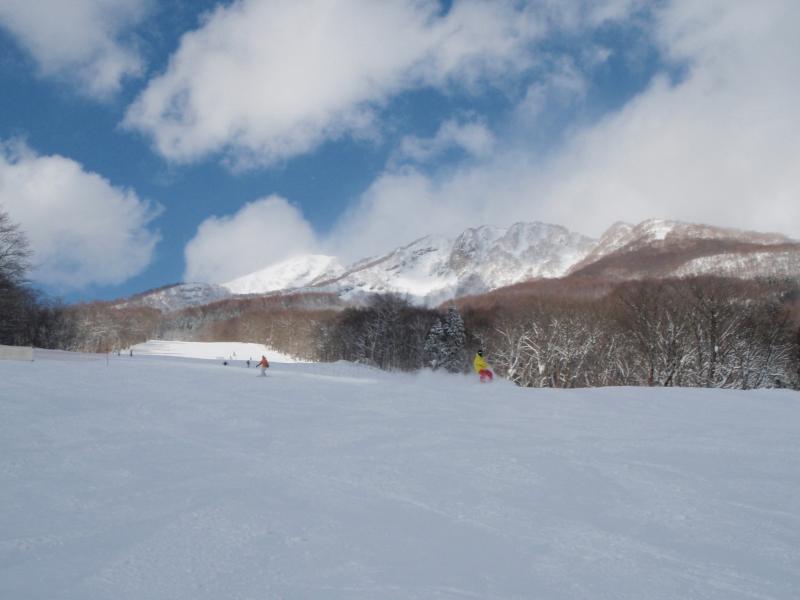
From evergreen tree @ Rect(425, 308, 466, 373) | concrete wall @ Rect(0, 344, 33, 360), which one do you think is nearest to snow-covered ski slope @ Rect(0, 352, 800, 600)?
concrete wall @ Rect(0, 344, 33, 360)

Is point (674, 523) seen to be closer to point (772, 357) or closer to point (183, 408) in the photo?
point (183, 408)

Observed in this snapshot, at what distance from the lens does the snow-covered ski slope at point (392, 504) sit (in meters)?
4.44

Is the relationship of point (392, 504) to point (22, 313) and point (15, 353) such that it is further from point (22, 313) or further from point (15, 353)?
point (22, 313)

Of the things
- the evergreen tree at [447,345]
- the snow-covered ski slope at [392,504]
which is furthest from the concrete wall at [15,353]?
the evergreen tree at [447,345]

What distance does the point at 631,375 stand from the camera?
144 feet

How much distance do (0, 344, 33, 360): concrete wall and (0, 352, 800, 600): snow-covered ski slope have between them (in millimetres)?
13404

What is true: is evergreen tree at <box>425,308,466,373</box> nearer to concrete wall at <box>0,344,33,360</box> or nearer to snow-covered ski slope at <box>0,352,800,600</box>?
concrete wall at <box>0,344,33,360</box>

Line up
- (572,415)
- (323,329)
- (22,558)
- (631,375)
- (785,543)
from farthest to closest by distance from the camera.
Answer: (323,329)
(631,375)
(572,415)
(785,543)
(22,558)

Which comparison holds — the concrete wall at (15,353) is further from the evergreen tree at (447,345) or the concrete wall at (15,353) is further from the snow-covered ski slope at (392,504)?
the evergreen tree at (447,345)

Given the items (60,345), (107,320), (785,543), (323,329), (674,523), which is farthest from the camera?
(107,320)

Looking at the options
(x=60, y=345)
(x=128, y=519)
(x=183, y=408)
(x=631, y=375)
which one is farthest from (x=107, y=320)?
(x=128, y=519)

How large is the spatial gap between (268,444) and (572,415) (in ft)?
24.2

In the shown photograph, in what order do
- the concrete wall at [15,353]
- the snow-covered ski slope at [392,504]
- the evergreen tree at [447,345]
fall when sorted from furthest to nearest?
1. the evergreen tree at [447,345]
2. the concrete wall at [15,353]
3. the snow-covered ski slope at [392,504]

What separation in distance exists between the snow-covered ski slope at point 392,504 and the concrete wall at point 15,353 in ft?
44.0
